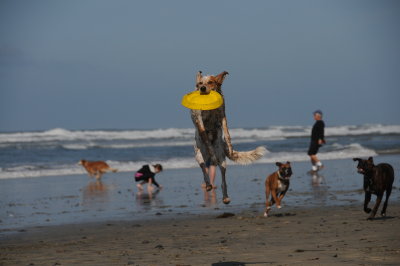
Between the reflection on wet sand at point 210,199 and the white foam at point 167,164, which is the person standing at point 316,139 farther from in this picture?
the white foam at point 167,164

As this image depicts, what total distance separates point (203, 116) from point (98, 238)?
5644 millimetres

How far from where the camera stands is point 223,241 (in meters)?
10.1

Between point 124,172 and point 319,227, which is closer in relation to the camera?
point 319,227

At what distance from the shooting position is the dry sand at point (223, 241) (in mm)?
8414

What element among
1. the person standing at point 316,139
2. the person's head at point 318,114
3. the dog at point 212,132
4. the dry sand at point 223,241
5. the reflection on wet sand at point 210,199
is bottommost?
the dry sand at point 223,241

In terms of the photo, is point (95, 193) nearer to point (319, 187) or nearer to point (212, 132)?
point (319, 187)

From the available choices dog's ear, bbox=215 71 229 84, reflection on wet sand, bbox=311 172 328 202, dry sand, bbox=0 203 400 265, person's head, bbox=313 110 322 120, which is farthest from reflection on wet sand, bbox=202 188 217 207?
dog's ear, bbox=215 71 229 84

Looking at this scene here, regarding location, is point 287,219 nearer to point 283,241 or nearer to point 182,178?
point 283,241

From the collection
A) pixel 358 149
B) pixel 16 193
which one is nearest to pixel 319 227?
pixel 16 193

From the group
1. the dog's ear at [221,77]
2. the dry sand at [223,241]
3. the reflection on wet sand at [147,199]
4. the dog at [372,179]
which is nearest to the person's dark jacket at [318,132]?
the reflection on wet sand at [147,199]

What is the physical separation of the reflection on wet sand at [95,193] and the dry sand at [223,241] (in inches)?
159

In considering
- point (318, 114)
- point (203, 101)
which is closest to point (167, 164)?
point (318, 114)

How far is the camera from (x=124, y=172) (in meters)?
26.8

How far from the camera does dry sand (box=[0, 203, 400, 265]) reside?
27.6ft
